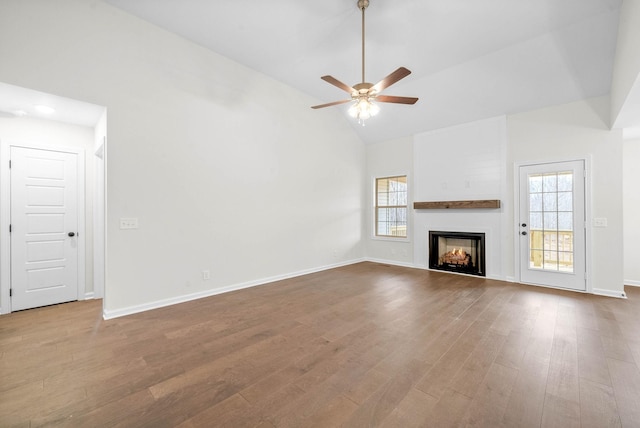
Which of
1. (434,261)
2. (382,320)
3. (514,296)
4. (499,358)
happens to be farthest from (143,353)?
(434,261)

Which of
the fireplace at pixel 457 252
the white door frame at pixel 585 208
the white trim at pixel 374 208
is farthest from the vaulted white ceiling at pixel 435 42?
the fireplace at pixel 457 252

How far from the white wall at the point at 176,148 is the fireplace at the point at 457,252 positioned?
8.76ft

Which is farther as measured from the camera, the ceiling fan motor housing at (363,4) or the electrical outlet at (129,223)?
the electrical outlet at (129,223)

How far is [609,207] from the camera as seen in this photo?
4.05 m

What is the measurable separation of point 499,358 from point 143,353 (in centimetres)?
310

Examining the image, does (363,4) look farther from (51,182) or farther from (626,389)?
(51,182)

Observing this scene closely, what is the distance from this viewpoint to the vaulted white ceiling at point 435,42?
3.21m

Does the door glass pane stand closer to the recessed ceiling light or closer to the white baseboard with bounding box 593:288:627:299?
the white baseboard with bounding box 593:288:627:299

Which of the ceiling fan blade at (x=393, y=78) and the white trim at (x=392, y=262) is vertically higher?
the ceiling fan blade at (x=393, y=78)

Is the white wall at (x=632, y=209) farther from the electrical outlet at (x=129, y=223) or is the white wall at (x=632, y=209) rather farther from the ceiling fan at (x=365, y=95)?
the electrical outlet at (x=129, y=223)

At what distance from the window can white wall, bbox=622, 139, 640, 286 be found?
3.73 meters

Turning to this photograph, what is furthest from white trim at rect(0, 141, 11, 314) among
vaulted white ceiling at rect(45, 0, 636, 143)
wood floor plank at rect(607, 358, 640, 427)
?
wood floor plank at rect(607, 358, 640, 427)

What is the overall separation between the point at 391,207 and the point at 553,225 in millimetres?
3064

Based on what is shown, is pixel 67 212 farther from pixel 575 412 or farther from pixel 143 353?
pixel 575 412
